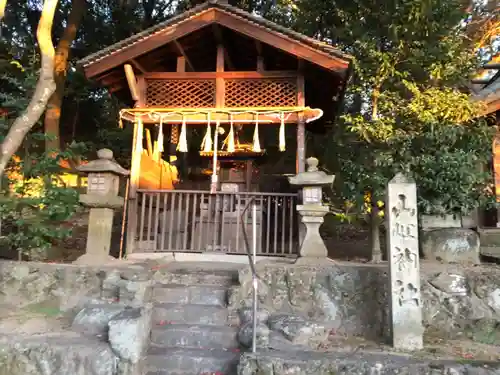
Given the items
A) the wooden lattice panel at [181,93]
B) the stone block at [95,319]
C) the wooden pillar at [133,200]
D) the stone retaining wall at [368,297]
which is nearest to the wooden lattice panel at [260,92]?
the wooden lattice panel at [181,93]

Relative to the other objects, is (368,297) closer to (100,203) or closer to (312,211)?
(312,211)

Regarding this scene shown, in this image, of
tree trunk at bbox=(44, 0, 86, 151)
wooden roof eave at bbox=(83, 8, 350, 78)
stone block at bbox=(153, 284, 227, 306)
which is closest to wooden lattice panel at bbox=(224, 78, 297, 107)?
wooden roof eave at bbox=(83, 8, 350, 78)

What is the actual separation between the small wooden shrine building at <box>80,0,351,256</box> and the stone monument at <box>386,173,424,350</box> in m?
2.59

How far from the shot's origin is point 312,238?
680 cm

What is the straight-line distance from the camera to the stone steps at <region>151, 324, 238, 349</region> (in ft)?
16.3

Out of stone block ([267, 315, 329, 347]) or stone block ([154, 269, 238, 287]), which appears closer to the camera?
stone block ([267, 315, 329, 347])

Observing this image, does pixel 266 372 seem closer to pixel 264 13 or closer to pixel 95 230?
pixel 95 230

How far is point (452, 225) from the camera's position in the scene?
7.63 metres

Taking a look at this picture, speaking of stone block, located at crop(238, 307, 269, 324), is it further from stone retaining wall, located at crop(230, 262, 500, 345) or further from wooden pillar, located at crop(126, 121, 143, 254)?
wooden pillar, located at crop(126, 121, 143, 254)

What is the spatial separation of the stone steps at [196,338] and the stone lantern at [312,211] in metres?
2.09

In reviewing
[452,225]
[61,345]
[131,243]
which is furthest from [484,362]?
[131,243]

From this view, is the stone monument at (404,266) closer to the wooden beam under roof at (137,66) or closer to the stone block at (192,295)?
the stone block at (192,295)

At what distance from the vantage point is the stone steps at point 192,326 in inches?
181

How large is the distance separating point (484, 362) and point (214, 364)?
124 inches
